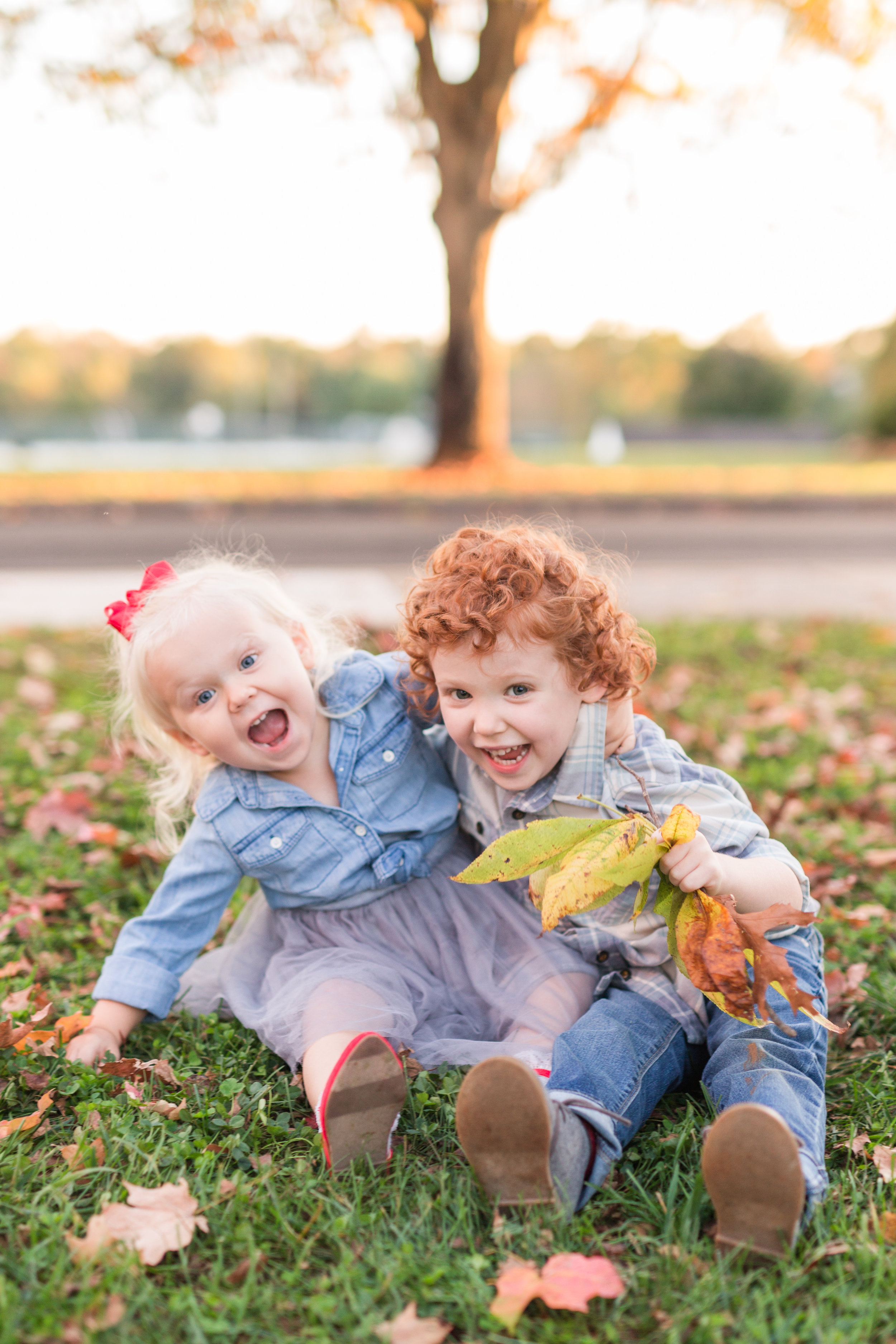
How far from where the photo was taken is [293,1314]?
1.67 meters

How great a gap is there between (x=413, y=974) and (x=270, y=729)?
25.9 inches

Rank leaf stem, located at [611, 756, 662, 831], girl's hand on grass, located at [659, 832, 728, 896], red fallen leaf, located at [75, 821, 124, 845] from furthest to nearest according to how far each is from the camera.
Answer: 1. red fallen leaf, located at [75, 821, 124, 845]
2. leaf stem, located at [611, 756, 662, 831]
3. girl's hand on grass, located at [659, 832, 728, 896]

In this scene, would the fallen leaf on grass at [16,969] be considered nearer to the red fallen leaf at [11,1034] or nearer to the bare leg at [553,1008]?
the red fallen leaf at [11,1034]

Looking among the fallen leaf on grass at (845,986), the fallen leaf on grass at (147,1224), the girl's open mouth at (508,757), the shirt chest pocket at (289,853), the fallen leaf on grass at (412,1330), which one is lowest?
the fallen leaf on grass at (845,986)

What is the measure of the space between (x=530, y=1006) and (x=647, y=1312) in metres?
0.76

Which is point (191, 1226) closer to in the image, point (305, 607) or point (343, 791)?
point (343, 791)

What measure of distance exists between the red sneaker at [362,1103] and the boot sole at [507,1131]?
0.19m

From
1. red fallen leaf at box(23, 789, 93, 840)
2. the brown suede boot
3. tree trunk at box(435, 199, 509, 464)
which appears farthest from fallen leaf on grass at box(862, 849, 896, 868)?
tree trunk at box(435, 199, 509, 464)

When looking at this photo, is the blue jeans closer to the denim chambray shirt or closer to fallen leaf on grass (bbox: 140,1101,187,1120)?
the denim chambray shirt

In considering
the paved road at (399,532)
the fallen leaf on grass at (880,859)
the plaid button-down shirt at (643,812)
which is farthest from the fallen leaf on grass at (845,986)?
the paved road at (399,532)

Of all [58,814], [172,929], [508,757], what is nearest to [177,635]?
[172,929]

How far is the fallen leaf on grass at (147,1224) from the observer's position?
1752mm

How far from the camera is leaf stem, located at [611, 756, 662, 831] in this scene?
2.08 meters

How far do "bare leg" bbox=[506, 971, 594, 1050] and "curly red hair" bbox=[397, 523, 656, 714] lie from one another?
0.65m
